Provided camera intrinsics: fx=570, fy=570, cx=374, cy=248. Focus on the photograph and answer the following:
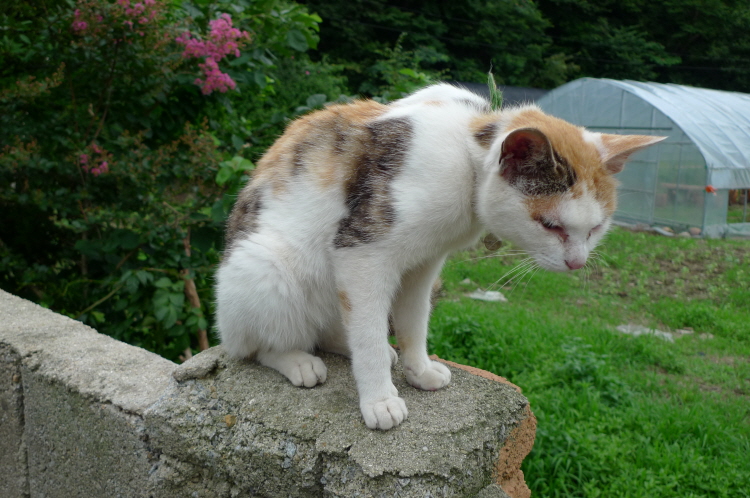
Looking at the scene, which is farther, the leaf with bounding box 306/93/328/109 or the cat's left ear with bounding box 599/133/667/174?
the leaf with bounding box 306/93/328/109

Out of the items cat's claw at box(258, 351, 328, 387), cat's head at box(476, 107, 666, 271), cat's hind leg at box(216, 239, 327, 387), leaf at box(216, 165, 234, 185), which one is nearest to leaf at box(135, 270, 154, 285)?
leaf at box(216, 165, 234, 185)

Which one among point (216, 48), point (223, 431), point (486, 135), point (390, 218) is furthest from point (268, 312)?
point (216, 48)

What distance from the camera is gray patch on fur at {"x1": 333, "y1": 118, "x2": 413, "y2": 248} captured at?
164cm

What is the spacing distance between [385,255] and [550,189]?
0.50 meters

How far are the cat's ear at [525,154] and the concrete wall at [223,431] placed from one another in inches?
28.6

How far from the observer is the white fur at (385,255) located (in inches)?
64.2

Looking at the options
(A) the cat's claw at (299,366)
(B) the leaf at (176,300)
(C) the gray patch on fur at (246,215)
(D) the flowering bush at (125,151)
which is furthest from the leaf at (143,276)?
(A) the cat's claw at (299,366)

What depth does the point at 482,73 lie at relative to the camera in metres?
16.3

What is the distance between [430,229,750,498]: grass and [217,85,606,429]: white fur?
251 millimetres

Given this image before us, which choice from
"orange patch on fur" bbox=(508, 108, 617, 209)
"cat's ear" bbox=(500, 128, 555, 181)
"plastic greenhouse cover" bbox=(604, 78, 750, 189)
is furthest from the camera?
"plastic greenhouse cover" bbox=(604, 78, 750, 189)

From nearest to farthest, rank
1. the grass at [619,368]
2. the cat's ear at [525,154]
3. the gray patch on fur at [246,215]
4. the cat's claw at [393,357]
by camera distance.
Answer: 1. the cat's ear at [525,154]
2. the gray patch on fur at [246,215]
3. the cat's claw at [393,357]
4. the grass at [619,368]

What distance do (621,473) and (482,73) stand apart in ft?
49.2

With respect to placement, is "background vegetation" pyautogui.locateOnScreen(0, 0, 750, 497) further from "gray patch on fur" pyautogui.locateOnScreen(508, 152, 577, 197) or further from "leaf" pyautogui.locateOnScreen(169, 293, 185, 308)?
"gray patch on fur" pyautogui.locateOnScreen(508, 152, 577, 197)

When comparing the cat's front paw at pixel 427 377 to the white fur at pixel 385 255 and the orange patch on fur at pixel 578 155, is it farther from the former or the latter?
the orange patch on fur at pixel 578 155
